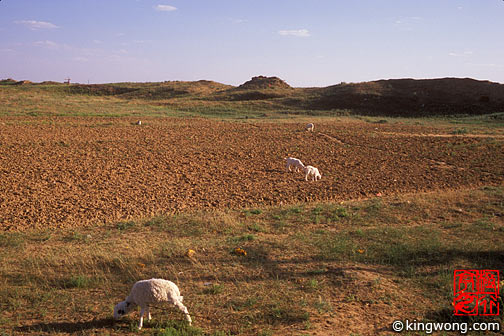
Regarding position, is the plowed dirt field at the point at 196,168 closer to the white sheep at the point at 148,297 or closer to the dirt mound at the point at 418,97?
the white sheep at the point at 148,297

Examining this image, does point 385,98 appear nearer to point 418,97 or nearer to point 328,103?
point 418,97

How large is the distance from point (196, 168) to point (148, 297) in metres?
10.8

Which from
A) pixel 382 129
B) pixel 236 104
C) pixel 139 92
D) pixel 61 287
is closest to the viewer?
pixel 61 287

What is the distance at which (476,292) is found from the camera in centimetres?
598

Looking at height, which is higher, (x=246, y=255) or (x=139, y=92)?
(x=139, y=92)

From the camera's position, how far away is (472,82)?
2057 inches

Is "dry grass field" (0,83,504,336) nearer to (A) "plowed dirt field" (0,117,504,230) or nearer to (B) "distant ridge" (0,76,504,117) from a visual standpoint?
(A) "plowed dirt field" (0,117,504,230)

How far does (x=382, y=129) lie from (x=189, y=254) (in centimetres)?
2519

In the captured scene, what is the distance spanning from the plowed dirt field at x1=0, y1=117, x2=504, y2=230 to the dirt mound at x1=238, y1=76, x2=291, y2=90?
4585cm

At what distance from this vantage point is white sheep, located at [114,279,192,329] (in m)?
5.15

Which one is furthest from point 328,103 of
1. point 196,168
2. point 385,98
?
point 196,168

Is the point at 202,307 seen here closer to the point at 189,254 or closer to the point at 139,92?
the point at 189,254

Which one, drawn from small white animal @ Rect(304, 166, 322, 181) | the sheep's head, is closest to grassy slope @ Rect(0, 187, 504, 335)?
the sheep's head

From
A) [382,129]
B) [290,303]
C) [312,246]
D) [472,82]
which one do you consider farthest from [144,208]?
[472,82]
